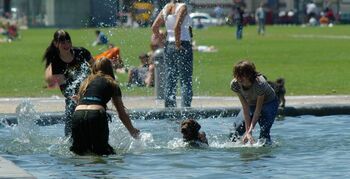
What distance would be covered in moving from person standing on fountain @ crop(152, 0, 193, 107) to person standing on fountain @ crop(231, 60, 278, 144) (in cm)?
387

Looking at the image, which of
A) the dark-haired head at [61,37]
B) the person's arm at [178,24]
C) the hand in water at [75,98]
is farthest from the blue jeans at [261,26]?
the hand in water at [75,98]

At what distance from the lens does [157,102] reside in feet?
64.3

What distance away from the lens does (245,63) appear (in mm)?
13344

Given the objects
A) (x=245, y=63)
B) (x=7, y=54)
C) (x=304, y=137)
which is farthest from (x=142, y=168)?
(x=7, y=54)

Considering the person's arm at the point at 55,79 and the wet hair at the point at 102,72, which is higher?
the wet hair at the point at 102,72

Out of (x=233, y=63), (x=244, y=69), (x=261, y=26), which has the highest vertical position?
(x=244, y=69)

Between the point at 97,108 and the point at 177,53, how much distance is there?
514cm

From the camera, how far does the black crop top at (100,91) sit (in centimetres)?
1294

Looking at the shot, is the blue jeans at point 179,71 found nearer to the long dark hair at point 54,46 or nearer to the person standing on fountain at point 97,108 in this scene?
the long dark hair at point 54,46

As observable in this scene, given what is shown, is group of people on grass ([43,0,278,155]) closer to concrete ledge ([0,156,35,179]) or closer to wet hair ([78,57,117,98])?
wet hair ([78,57,117,98])

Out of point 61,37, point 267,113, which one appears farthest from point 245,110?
point 61,37

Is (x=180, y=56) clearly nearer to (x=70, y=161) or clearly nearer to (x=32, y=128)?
(x=32, y=128)

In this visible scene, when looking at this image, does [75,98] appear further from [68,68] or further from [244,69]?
[244,69]

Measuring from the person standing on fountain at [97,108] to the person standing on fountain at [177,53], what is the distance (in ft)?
16.1
